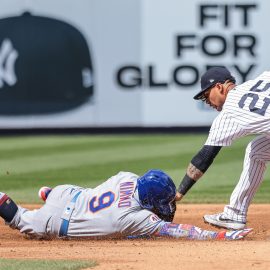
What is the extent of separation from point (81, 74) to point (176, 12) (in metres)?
1.84

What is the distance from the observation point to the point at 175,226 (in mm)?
8094

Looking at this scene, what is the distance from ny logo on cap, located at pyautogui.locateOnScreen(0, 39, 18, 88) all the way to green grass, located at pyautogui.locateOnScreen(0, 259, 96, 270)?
11.5 meters

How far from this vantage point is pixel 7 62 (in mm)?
18594

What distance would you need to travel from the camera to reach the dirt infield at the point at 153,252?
7.00m

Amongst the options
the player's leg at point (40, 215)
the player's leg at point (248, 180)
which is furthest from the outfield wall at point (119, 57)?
the player's leg at point (40, 215)

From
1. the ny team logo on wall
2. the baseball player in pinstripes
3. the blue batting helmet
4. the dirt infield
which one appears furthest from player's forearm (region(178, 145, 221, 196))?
the ny team logo on wall

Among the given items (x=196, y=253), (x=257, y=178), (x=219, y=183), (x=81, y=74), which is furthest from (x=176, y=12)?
(x=196, y=253)

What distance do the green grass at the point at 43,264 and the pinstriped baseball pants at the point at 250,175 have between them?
7.16 ft

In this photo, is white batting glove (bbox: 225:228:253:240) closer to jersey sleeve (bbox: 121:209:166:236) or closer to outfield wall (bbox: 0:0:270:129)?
jersey sleeve (bbox: 121:209:166:236)

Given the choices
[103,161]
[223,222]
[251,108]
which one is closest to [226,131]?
[251,108]

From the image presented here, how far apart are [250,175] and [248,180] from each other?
0.14 feet

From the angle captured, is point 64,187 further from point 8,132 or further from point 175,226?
point 8,132

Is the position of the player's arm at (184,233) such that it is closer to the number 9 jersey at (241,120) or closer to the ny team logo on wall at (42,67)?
the number 9 jersey at (241,120)

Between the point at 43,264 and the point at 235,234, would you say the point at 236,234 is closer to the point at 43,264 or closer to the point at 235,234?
the point at 235,234
